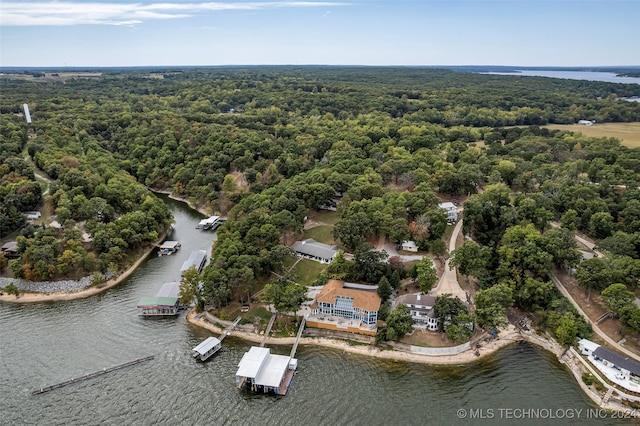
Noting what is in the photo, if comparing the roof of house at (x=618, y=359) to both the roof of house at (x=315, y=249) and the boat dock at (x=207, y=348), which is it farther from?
the boat dock at (x=207, y=348)

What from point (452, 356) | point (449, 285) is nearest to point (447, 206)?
point (449, 285)

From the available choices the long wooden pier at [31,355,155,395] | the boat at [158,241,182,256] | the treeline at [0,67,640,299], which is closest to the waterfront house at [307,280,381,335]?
the treeline at [0,67,640,299]

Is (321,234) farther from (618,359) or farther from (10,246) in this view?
(10,246)

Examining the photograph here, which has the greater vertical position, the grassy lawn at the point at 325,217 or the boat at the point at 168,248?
the grassy lawn at the point at 325,217

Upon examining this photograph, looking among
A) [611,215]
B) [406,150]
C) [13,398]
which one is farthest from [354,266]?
[406,150]

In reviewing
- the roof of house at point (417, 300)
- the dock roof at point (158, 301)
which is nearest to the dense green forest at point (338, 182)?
the roof of house at point (417, 300)

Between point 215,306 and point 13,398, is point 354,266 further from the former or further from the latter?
point 13,398
